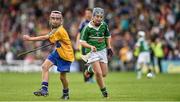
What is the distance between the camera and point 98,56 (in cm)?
1911

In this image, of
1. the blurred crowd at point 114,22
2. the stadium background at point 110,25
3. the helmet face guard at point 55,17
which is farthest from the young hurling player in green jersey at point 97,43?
the blurred crowd at point 114,22

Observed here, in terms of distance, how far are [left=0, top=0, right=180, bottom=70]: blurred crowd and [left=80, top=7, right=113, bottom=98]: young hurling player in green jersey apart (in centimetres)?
2221

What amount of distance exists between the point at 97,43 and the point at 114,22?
2535 centimetres

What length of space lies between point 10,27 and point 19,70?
443 centimetres

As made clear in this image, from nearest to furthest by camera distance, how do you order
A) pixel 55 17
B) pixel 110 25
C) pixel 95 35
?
pixel 55 17, pixel 95 35, pixel 110 25

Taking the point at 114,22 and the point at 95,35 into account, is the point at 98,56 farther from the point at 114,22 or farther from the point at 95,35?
the point at 114,22

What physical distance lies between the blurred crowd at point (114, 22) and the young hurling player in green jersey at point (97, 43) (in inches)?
874

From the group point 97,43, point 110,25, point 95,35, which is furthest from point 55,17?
point 110,25

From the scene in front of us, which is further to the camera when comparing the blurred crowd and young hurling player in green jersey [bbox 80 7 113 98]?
the blurred crowd

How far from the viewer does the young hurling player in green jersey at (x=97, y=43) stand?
1884 cm


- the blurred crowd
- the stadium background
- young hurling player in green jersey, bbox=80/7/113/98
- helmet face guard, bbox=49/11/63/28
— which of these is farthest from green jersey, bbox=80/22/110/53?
the blurred crowd

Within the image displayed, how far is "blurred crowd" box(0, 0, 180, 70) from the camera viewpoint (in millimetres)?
42844

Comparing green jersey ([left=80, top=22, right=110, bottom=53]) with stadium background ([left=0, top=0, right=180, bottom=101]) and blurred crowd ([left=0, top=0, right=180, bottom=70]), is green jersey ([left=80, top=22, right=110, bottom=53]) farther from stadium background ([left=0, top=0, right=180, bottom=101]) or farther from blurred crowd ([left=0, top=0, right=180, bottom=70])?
blurred crowd ([left=0, top=0, right=180, bottom=70])

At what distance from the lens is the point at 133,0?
148 feet
